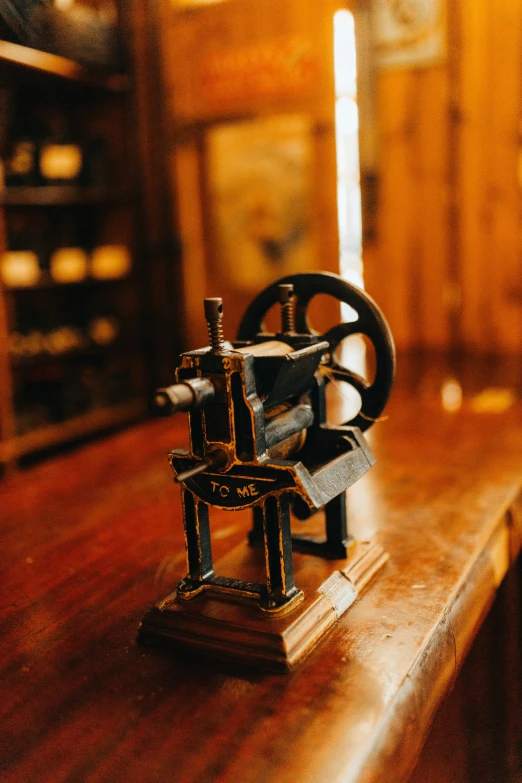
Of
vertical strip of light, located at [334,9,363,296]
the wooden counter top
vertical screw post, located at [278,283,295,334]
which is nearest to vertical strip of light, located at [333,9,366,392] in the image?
vertical strip of light, located at [334,9,363,296]

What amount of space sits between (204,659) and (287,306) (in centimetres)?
56

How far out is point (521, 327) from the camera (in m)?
3.92

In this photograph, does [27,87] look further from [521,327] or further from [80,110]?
[521,327]

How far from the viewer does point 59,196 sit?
3.93 metres

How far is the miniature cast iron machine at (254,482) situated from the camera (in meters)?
0.97

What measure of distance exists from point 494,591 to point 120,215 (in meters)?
3.75

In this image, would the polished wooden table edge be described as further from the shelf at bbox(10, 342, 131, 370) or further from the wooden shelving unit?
the shelf at bbox(10, 342, 131, 370)

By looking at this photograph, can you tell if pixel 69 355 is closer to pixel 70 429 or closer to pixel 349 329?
pixel 70 429

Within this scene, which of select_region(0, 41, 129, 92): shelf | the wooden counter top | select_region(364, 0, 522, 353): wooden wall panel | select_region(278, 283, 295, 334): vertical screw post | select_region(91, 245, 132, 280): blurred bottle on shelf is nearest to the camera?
the wooden counter top

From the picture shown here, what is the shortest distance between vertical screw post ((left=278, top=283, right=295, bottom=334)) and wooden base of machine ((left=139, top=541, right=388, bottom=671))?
1.27 feet

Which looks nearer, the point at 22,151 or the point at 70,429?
the point at 22,151

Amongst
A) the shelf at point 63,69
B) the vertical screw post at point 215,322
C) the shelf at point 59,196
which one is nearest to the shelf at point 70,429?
the shelf at point 59,196

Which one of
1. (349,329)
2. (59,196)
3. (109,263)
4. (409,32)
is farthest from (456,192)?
(349,329)

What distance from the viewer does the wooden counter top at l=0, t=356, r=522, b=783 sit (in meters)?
0.79
